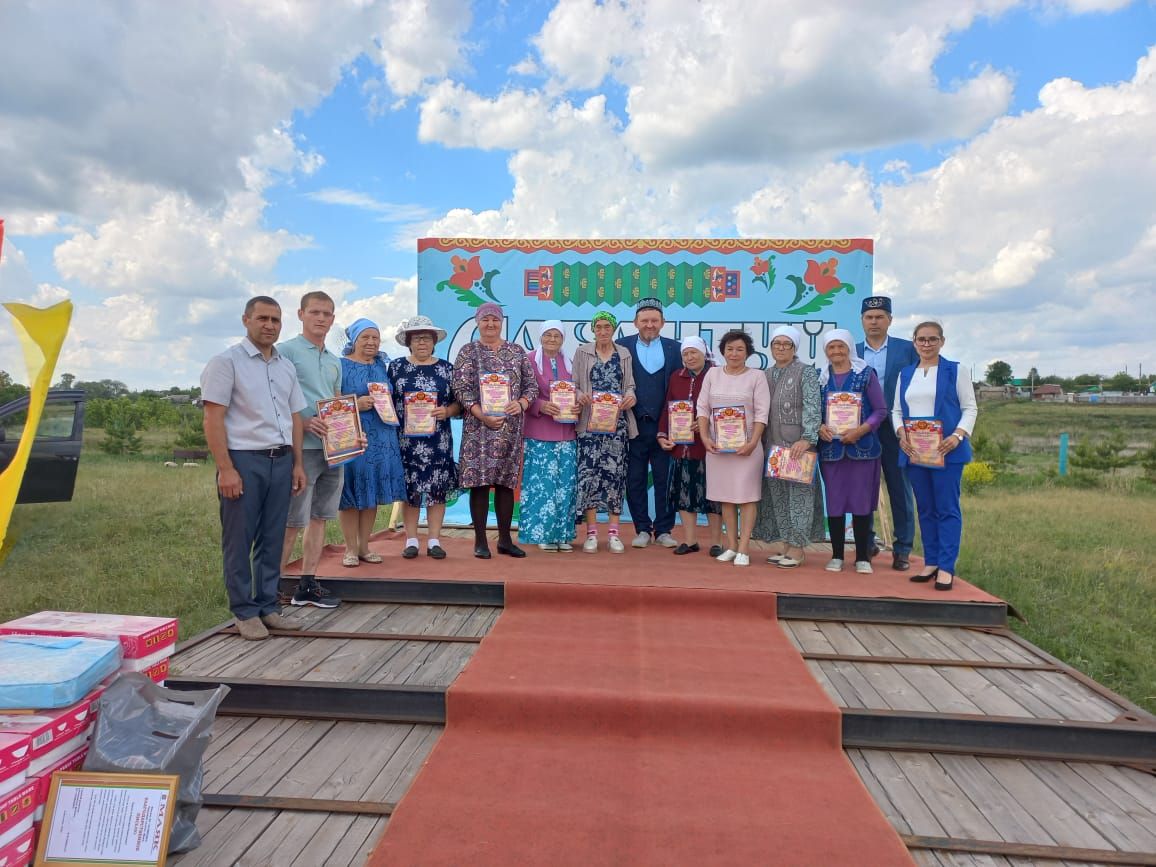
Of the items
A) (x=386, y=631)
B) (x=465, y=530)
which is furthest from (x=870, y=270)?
(x=386, y=631)

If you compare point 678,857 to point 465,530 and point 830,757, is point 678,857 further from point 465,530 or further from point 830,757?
point 465,530

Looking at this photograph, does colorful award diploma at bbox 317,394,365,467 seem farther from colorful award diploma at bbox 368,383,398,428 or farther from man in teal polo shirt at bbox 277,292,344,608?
colorful award diploma at bbox 368,383,398,428

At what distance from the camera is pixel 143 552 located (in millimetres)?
6707

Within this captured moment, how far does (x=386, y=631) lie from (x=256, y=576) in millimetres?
742

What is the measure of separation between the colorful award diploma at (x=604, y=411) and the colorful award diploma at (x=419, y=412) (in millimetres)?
1034

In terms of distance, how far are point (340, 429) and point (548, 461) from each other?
1381 millimetres

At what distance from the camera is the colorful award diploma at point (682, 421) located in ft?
15.3

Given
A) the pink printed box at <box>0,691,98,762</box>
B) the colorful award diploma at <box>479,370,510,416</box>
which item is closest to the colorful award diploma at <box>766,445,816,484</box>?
the colorful award diploma at <box>479,370,510,416</box>

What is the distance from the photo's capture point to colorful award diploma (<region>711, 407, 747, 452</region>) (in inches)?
175

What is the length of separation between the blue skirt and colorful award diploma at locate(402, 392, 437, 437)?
0.70m

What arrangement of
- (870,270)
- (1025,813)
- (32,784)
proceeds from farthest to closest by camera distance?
(870,270) < (1025,813) < (32,784)

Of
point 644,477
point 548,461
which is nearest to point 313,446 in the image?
point 548,461

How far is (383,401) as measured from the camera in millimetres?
4238

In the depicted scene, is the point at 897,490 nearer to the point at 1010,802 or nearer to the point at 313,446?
the point at 1010,802
